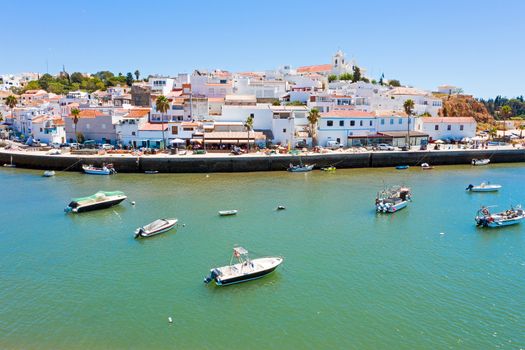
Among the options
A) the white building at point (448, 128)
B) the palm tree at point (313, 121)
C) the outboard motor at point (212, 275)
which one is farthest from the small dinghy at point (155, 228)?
the white building at point (448, 128)

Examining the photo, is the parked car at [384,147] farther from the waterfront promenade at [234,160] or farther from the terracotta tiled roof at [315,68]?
the terracotta tiled roof at [315,68]

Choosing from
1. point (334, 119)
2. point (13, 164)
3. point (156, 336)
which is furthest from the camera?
point (334, 119)

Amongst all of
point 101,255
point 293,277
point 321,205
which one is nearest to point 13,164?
point 101,255

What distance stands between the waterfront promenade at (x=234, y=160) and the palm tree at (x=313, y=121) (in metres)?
5.63

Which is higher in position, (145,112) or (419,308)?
(145,112)

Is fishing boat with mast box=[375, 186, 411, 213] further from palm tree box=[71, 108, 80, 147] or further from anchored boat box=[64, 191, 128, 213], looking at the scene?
palm tree box=[71, 108, 80, 147]

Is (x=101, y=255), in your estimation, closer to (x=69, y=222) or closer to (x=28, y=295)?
(x=28, y=295)

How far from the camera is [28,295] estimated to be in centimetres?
2091

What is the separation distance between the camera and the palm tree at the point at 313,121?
60.2m

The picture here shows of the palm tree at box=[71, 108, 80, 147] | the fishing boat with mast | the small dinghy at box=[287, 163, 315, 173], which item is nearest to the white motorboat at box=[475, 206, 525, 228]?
the fishing boat with mast

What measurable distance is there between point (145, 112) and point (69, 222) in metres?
36.2

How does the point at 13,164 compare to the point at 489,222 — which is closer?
the point at 489,222

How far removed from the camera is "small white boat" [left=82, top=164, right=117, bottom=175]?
51250 mm

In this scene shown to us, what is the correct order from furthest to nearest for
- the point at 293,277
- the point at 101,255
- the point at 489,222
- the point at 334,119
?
the point at 334,119, the point at 489,222, the point at 101,255, the point at 293,277
